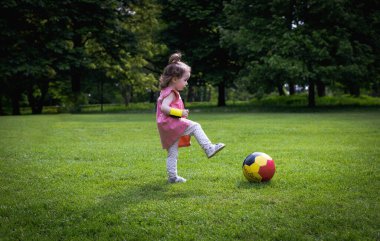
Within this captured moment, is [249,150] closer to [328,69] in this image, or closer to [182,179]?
[182,179]

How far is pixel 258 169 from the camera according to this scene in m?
5.81

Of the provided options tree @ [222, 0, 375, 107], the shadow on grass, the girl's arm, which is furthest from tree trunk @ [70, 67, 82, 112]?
the shadow on grass

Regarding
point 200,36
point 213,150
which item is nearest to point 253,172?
point 213,150

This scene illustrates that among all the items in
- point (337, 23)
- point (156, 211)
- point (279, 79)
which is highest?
point (337, 23)

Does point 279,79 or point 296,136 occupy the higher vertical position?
point 279,79

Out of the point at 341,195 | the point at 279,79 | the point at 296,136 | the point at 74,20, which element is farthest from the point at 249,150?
the point at 74,20

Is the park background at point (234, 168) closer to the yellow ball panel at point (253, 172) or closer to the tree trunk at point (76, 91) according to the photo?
the yellow ball panel at point (253, 172)

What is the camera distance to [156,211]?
4582 millimetres

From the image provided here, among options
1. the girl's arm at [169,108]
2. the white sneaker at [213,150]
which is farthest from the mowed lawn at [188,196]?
the girl's arm at [169,108]

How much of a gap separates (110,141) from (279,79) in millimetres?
18724

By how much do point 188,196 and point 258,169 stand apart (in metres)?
1.19

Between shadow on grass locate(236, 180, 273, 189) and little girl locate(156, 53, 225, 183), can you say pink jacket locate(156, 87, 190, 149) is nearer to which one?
little girl locate(156, 53, 225, 183)

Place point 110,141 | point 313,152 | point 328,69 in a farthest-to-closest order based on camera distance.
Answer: point 328,69 → point 110,141 → point 313,152

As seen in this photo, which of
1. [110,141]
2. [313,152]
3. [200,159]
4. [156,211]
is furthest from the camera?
[110,141]
